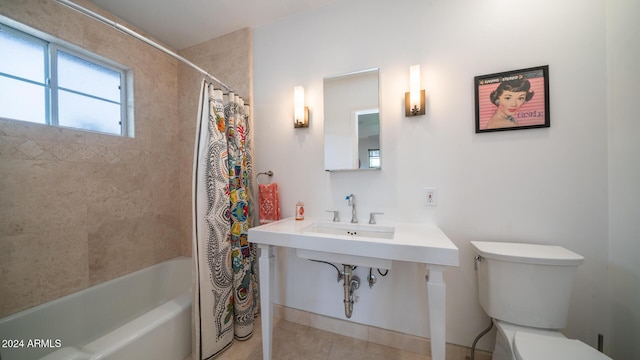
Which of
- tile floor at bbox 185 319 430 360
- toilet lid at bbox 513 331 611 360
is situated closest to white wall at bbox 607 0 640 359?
toilet lid at bbox 513 331 611 360

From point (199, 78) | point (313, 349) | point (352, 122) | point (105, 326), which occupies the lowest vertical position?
point (313, 349)

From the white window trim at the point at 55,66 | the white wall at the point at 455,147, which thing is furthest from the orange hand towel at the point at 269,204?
the white window trim at the point at 55,66

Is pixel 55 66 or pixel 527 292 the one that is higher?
pixel 55 66

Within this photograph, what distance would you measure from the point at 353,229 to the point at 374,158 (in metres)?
0.52

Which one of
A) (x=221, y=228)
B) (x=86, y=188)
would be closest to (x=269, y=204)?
(x=221, y=228)

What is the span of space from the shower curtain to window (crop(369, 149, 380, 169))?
98cm

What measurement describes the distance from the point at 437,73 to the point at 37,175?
2.62 metres

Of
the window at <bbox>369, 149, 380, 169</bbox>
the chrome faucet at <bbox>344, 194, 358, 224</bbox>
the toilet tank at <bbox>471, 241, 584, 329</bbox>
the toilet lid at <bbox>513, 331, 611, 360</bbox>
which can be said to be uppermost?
the window at <bbox>369, 149, 380, 169</bbox>

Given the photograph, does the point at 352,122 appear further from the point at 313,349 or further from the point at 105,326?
the point at 105,326

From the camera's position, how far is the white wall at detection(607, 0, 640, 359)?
0.93m

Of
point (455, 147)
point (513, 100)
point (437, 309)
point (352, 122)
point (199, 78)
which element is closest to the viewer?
point (437, 309)

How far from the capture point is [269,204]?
164cm

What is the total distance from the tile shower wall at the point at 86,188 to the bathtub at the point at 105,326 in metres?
0.09

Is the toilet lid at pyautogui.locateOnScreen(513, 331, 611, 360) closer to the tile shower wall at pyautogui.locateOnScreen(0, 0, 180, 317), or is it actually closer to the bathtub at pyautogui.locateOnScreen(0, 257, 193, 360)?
the bathtub at pyautogui.locateOnScreen(0, 257, 193, 360)
